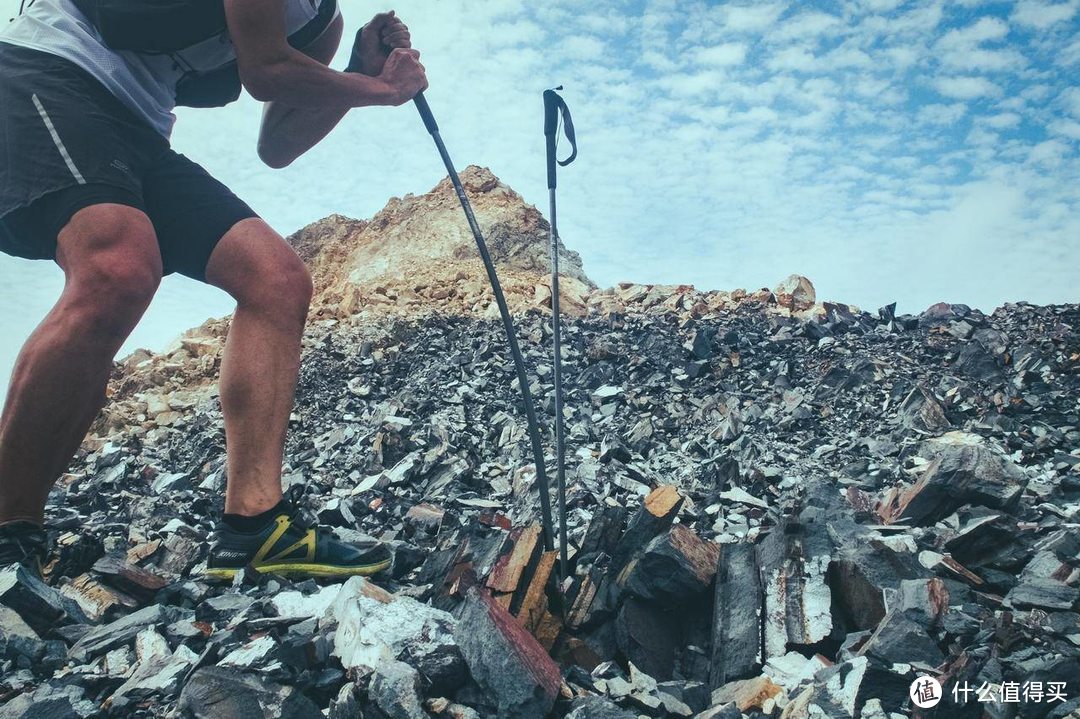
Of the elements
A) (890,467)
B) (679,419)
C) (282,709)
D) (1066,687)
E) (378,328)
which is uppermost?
(378,328)

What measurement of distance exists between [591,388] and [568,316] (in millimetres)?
2995

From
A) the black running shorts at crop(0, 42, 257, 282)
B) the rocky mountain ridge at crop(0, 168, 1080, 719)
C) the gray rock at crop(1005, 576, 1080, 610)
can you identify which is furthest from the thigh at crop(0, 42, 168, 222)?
the gray rock at crop(1005, 576, 1080, 610)

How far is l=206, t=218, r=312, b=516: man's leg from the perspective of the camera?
8.59ft

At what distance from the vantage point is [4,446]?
7.41 feet

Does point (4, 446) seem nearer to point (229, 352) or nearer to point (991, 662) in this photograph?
point (229, 352)

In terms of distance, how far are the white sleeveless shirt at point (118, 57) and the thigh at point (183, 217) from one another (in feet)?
0.75

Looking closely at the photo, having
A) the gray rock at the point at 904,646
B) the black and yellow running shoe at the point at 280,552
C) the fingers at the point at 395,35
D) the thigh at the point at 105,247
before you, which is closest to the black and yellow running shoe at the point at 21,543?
the black and yellow running shoe at the point at 280,552

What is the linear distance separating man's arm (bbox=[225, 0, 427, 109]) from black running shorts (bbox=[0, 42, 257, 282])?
1.54 ft

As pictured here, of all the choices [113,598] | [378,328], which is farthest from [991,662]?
[378,328]

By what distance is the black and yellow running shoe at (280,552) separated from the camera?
263 cm

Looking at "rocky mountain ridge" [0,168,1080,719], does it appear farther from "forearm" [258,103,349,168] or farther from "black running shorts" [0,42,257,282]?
"forearm" [258,103,349,168]

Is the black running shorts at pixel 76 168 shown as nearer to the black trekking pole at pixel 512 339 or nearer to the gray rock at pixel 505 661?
the black trekking pole at pixel 512 339

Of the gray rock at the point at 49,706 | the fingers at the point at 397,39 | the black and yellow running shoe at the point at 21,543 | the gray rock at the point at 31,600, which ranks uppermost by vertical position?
the fingers at the point at 397,39

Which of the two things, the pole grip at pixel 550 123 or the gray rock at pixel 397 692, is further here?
the pole grip at pixel 550 123
